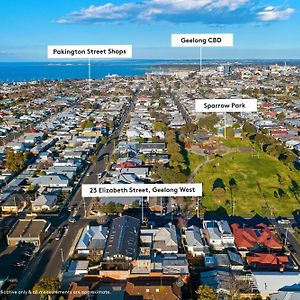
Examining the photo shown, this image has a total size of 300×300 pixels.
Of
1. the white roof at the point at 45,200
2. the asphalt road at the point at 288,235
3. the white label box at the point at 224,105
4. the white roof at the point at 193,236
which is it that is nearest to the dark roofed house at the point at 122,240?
the white roof at the point at 193,236

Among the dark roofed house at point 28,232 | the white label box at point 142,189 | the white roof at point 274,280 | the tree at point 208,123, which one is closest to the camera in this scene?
the white roof at point 274,280

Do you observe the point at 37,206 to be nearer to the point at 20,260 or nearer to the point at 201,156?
the point at 20,260

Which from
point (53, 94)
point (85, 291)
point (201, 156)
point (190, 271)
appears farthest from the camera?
point (53, 94)

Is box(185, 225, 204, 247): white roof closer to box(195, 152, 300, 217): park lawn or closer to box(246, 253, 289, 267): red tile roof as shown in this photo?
box(246, 253, 289, 267): red tile roof

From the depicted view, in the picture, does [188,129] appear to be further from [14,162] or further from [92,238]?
[92,238]

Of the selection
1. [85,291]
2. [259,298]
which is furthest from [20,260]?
[259,298]

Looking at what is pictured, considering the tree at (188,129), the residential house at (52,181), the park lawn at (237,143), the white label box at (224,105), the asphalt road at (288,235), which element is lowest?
the asphalt road at (288,235)

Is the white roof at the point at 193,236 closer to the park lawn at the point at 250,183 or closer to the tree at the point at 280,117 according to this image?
the park lawn at the point at 250,183
